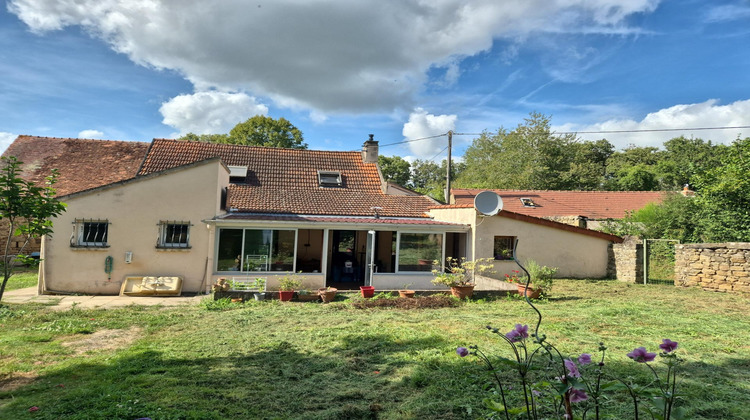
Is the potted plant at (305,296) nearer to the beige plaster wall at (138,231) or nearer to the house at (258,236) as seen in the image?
the house at (258,236)

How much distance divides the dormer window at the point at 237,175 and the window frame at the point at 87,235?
20.7 ft

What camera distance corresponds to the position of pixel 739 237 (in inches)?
606

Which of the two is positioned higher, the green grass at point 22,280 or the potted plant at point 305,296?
the potted plant at point 305,296

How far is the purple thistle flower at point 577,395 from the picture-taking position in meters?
2.24

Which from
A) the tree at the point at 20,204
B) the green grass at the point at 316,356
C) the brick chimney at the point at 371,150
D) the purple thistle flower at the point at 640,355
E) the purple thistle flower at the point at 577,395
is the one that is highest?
the brick chimney at the point at 371,150

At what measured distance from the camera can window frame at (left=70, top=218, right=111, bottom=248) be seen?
1236 cm

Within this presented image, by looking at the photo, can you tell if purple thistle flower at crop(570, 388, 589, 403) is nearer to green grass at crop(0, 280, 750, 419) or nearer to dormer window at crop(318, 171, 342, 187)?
green grass at crop(0, 280, 750, 419)

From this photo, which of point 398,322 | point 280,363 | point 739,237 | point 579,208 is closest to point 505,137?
point 579,208

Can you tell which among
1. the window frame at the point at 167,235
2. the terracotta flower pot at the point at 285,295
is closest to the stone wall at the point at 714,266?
the terracotta flower pot at the point at 285,295

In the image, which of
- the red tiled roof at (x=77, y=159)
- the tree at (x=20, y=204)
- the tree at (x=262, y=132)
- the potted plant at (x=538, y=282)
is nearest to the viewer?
the tree at (x=20, y=204)

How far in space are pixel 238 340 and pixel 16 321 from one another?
555 cm

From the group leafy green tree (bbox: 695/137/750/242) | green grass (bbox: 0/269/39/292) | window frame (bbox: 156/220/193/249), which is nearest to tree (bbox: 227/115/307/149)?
green grass (bbox: 0/269/39/292)

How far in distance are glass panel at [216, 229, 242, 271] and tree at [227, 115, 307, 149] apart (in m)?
28.6

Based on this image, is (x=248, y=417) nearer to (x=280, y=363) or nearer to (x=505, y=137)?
(x=280, y=363)
